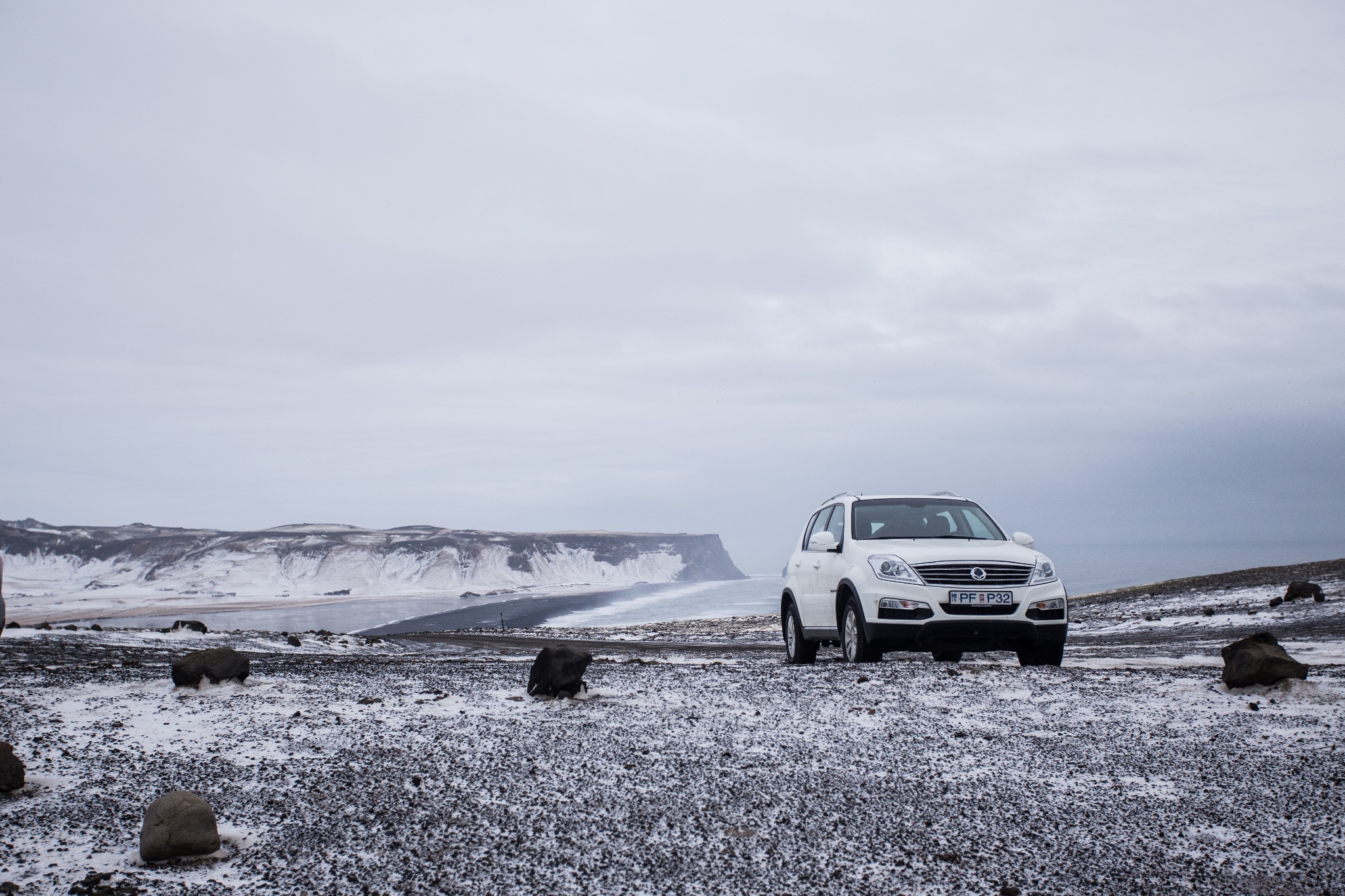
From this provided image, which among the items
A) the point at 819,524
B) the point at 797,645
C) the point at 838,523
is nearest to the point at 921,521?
the point at 838,523

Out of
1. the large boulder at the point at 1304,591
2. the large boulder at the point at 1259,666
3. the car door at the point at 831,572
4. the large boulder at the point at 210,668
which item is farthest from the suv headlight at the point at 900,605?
the large boulder at the point at 1304,591

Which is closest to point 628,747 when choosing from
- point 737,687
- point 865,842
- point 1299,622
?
point 865,842

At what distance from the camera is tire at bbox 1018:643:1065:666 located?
8.73 meters

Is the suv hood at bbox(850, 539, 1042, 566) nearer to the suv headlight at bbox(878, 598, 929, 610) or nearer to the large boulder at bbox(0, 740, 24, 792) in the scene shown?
the suv headlight at bbox(878, 598, 929, 610)

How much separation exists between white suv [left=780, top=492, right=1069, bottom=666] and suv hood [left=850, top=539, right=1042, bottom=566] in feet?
0.04

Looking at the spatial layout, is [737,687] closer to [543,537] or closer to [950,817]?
[950,817]

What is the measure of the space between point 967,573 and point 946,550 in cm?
36

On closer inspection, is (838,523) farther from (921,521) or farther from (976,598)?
(976,598)

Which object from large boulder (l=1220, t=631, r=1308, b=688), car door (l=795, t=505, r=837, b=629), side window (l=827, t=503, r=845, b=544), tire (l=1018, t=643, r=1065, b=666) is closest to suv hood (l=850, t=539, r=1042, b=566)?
side window (l=827, t=503, r=845, b=544)

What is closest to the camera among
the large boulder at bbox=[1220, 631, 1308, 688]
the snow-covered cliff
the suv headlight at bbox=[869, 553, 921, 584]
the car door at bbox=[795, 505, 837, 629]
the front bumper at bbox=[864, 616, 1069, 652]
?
the large boulder at bbox=[1220, 631, 1308, 688]

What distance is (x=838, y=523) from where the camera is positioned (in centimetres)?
1056

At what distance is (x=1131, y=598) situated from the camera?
24.4m

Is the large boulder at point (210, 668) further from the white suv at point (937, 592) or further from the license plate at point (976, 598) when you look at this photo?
the license plate at point (976, 598)

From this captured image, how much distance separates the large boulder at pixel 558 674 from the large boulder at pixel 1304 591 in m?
16.9
